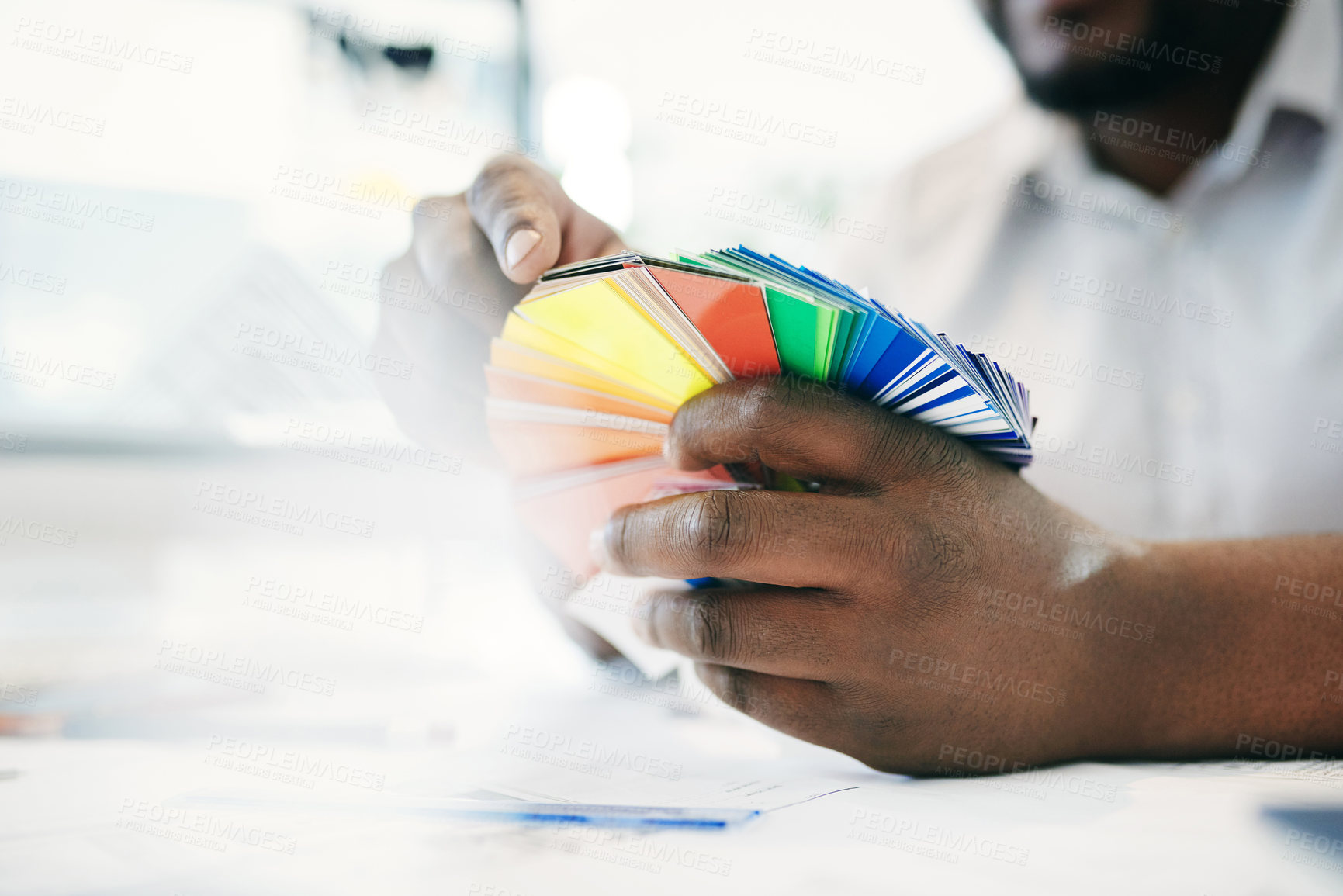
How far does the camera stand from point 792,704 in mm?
431

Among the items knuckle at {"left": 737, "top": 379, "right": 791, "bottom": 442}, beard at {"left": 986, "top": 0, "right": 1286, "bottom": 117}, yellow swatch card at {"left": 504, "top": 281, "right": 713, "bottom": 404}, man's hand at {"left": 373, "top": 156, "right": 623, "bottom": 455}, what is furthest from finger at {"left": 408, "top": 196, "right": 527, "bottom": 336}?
beard at {"left": 986, "top": 0, "right": 1286, "bottom": 117}

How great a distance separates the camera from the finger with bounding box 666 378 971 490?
1.31 feet

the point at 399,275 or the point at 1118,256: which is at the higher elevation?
the point at 1118,256

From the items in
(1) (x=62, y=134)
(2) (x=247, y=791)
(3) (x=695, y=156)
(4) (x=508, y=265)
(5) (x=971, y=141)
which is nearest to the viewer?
(2) (x=247, y=791)

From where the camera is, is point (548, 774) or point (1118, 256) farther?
point (1118, 256)

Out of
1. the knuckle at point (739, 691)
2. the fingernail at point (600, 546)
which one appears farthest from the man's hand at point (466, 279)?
the knuckle at point (739, 691)

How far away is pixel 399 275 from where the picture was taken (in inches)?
25.1

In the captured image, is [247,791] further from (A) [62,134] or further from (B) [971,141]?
(A) [62,134]

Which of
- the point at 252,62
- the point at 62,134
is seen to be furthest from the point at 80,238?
the point at 252,62

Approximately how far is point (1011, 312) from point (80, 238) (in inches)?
117

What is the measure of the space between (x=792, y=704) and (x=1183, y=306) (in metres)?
0.94

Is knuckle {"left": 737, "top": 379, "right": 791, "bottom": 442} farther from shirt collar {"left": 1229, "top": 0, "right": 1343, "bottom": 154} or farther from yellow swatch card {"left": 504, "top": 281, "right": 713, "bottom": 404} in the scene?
shirt collar {"left": 1229, "top": 0, "right": 1343, "bottom": 154}

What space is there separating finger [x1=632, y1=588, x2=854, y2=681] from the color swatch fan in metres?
0.09

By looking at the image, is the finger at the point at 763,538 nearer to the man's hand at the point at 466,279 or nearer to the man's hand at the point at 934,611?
the man's hand at the point at 934,611
